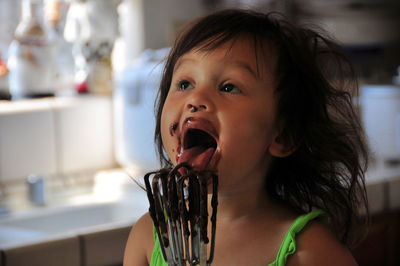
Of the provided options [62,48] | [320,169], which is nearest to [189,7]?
[62,48]

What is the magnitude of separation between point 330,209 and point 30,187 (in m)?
0.76

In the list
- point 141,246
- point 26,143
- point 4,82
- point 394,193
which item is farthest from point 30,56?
point 394,193

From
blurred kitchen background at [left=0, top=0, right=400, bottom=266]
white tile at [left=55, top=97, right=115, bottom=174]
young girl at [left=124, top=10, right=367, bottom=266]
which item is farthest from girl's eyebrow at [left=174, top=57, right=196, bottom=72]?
white tile at [left=55, top=97, right=115, bottom=174]

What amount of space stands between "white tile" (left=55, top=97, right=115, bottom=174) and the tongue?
949 mm

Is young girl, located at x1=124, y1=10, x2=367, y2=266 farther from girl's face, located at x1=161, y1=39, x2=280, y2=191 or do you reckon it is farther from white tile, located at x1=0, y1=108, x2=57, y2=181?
white tile, located at x1=0, y1=108, x2=57, y2=181

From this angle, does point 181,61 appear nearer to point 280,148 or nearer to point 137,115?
point 280,148

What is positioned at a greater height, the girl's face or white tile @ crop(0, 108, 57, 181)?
the girl's face

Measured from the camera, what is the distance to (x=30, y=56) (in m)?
1.32

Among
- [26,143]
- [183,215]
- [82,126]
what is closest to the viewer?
[183,215]

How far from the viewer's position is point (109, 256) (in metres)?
0.88

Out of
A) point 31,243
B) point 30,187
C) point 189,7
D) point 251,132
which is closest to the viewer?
point 251,132

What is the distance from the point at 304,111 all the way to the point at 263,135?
76 millimetres

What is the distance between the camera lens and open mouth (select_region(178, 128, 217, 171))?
0.53 metres

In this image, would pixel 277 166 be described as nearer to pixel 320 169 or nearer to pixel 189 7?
pixel 320 169
